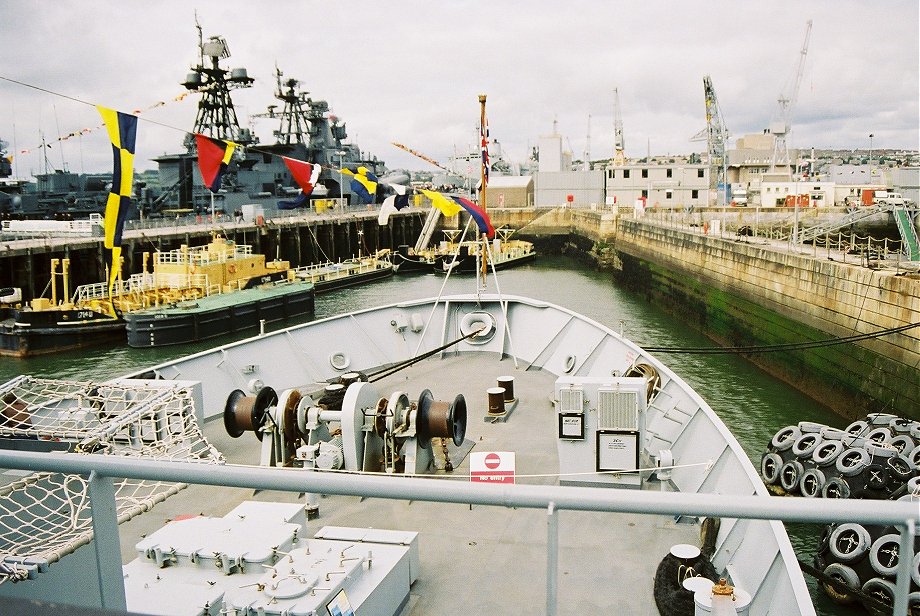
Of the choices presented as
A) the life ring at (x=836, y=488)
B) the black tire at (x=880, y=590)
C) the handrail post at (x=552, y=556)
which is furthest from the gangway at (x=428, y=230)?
the handrail post at (x=552, y=556)

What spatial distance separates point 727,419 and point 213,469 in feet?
54.8

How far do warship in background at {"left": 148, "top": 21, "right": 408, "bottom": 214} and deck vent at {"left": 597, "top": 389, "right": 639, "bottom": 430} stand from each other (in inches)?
2055

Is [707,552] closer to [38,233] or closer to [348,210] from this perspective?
[38,233]

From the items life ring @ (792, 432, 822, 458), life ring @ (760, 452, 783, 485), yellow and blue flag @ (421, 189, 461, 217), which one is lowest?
life ring @ (760, 452, 783, 485)

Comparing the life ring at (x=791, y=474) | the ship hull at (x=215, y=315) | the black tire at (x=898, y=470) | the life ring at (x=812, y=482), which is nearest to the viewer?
the black tire at (x=898, y=470)

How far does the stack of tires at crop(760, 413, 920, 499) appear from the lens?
34.3 feet

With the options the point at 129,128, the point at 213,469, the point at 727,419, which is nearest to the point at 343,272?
the point at 727,419

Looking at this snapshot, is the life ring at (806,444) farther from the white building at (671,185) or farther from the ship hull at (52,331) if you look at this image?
the white building at (671,185)

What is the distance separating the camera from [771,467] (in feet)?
40.3

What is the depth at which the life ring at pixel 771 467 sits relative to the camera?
12.1m

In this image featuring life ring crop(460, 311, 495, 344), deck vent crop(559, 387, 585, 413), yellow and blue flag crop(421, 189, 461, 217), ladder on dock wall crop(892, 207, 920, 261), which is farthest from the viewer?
ladder on dock wall crop(892, 207, 920, 261)

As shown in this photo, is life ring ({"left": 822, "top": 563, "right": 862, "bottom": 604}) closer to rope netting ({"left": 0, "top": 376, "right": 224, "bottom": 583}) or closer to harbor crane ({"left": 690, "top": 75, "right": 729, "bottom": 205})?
rope netting ({"left": 0, "top": 376, "right": 224, "bottom": 583})

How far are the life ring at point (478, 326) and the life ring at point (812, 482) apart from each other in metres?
6.10

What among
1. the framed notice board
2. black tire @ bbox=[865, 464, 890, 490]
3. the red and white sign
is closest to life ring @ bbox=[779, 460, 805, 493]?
black tire @ bbox=[865, 464, 890, 490]
